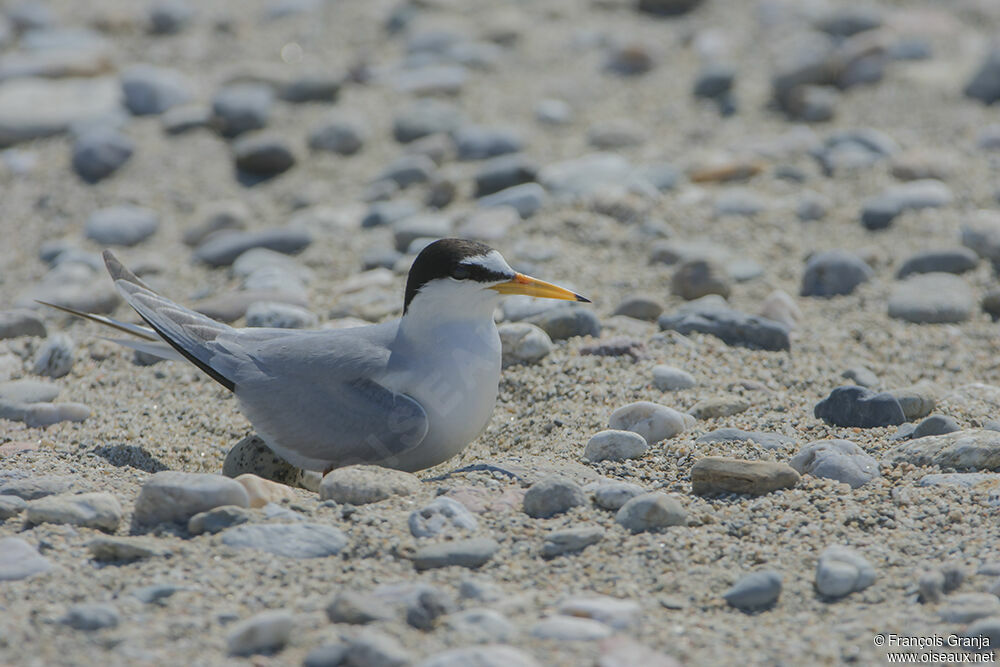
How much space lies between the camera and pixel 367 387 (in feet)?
13.1

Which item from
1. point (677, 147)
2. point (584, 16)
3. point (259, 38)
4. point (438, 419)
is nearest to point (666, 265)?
point (677, 147)

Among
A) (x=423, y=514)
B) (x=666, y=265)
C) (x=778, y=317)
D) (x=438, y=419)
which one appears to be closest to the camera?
(x=423, y=514)

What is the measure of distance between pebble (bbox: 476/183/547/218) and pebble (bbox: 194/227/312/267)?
3.11 ft

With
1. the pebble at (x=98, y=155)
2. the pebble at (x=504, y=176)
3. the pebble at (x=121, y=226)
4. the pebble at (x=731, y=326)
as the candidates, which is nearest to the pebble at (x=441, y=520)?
the pebble at (x=731, y=326)

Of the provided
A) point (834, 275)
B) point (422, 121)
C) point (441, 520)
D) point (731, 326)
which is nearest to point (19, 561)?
point (441, 520)

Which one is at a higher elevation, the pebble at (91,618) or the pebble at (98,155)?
the pebble at (98,155)

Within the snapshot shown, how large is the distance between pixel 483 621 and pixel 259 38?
658 centimetres

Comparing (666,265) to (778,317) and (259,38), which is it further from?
(259,38)

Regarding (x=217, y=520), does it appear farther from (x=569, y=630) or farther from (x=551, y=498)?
(x=569, y=630)

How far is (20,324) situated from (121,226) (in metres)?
1.32

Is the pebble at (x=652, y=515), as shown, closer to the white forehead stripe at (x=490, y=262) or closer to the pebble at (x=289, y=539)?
the pebble at (x=289, y=539)

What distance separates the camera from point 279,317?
5035 millimetres

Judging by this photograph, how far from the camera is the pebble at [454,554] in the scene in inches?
123

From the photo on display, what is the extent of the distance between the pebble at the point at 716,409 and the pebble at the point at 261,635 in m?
1.91
